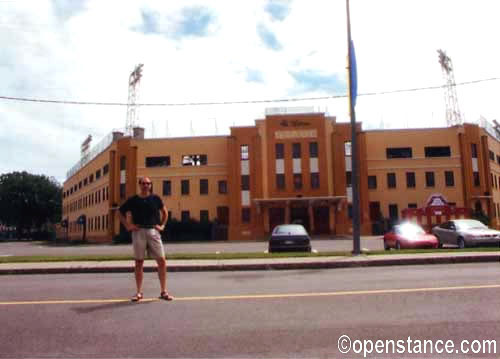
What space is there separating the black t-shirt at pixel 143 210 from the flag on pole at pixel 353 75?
33.3 ft

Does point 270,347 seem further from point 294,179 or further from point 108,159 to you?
point 108,159

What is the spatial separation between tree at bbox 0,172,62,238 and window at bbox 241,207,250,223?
46.1 metres

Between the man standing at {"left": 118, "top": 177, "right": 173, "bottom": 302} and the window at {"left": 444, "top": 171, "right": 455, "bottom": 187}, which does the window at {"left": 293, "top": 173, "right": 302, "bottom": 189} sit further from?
the man standing at {"left": 118, "top": 177, "right": 173, "bottom": 302}

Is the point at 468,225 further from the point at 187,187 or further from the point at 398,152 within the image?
the point at 187,187

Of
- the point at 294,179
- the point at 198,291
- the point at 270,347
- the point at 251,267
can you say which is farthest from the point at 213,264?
the point at 294,179

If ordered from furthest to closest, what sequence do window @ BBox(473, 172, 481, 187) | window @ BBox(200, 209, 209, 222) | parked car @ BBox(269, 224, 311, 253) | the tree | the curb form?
the tree → window @ BBox(200, 209, 209, 222) → window @ BBox(473, 172, 481, 187) → parked car @ BBox(269, 224, 311, 253) → the curb

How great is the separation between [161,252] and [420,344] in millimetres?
3978

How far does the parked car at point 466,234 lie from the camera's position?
1752cm

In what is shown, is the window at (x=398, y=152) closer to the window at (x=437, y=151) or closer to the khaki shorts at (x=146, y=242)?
the window at (x=437, y=151)

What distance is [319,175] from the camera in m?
42.2

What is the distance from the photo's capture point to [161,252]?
6.97 meters

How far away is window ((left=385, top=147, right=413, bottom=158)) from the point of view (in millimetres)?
43375

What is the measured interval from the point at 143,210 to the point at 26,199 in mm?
74079

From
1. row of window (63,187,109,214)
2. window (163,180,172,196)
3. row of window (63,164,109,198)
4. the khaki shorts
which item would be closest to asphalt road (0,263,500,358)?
the khaki shorts
